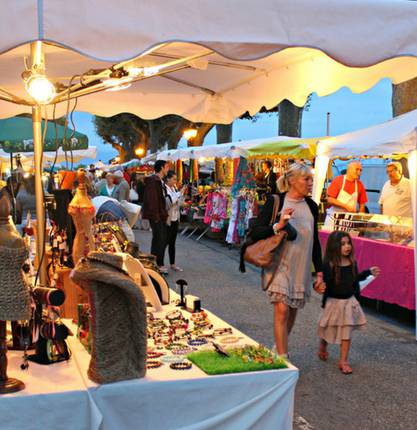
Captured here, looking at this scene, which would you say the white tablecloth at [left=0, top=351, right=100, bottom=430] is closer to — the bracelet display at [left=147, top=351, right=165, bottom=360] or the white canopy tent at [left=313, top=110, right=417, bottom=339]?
the bracelet display at [left=147, top=351, right=165, bottom=360]

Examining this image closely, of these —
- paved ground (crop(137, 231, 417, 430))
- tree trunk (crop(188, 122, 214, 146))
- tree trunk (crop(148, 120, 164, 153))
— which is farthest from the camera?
tree trunk (crop(148, 120, 164, 153))

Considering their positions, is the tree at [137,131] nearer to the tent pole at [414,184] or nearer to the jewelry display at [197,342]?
the tent pole at [414,184]

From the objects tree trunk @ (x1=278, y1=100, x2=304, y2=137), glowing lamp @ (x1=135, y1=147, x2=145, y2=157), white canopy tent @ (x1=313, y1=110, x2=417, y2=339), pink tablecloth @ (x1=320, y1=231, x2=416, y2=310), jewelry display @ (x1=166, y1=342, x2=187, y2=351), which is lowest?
pink tablecloth @ (x1=320, y1=231, x2=416, y2=310)

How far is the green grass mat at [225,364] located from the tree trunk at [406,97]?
10.3 m

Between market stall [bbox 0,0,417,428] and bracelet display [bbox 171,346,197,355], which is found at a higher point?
market stall [bbox 0,0,417,428]

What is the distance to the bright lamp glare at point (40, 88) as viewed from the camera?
10.6 ft

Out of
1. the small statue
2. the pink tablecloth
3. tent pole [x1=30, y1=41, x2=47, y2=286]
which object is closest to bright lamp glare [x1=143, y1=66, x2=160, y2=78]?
tent pole [x1=30, y1=41, x2=47, y2=286]

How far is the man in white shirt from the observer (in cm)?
842

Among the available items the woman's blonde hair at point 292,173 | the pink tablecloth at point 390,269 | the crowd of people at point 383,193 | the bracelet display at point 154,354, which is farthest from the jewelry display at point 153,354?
the crowd of people at point 383,193

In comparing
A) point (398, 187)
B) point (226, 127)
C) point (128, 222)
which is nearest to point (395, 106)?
point (398, 187)

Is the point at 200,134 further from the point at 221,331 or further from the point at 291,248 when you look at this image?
the point at 221,331

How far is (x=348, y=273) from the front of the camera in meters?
4.79

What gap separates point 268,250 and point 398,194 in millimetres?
4838

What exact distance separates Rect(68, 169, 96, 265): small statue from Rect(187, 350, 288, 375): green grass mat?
1.02 m
